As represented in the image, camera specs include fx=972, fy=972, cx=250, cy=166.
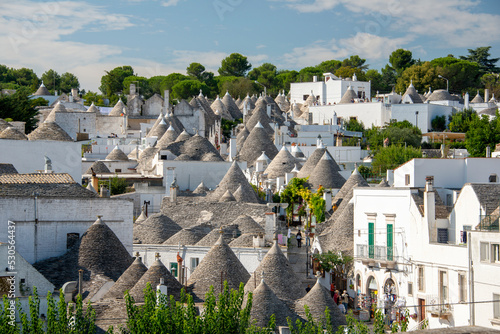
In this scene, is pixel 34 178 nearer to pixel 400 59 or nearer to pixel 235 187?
pixel 235 187

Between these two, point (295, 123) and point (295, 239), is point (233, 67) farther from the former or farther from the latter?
point (295, 239)

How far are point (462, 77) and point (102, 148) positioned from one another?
46.5 m

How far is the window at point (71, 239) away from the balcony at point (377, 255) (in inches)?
396

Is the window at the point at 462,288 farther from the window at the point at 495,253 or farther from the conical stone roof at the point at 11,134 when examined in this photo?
the conical stone roof at the point at 11,134

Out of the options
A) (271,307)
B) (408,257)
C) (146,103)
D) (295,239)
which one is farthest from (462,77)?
(271,307)

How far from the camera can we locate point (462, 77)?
9938cm

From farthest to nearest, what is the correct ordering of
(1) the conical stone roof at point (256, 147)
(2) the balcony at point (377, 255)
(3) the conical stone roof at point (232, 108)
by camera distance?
1. (3) the conical stone roof at point (232, 108)
2. (1) the conical stone roof at point (256, 147)
3. (2) the balcony at point (377, 255)

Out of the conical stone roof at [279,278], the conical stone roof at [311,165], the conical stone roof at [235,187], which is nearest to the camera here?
the conical stone roof at [279,278]

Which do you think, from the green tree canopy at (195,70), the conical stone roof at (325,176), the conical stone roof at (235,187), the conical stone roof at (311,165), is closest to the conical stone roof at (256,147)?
the conical stone roof at (311,165)

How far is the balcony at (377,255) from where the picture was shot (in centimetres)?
3272

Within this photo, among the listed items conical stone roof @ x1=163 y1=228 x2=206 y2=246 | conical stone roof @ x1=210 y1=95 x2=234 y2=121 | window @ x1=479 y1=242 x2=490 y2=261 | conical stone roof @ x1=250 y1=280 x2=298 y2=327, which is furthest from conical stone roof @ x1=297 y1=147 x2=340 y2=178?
conical stone roof @ x1=250 y1=280 x2=298 y2=327

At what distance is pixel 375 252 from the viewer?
33781 millimetres

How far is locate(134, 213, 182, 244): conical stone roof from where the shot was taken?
3862cm

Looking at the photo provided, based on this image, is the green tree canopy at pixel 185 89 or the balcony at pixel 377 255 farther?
the green tree canopy at pixel 185 89
